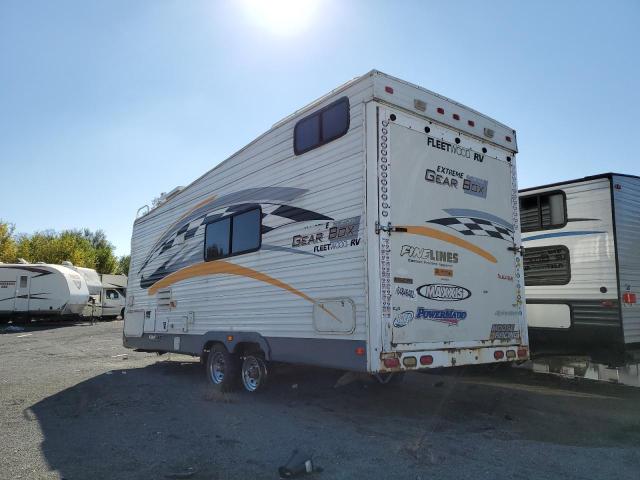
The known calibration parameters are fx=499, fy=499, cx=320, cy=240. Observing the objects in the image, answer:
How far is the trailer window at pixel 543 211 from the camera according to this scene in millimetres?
8664

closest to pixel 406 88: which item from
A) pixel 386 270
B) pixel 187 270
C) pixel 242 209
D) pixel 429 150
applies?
pixel 429 150

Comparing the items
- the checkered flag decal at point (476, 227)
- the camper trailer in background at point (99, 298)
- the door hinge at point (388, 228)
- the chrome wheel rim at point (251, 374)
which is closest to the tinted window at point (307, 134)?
the door hinge at point (388, 228)

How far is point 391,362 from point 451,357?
97 centimetres

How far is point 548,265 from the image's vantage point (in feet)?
28.6

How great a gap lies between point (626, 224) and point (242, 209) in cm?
615

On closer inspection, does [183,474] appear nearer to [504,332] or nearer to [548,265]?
[504,332]

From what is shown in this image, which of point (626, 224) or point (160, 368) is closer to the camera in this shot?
point (626, 224)

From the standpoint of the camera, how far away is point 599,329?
782 centimetres

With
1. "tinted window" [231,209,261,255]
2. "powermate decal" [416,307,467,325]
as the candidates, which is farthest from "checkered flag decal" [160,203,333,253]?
"powermate decal" [416,307,467,325]

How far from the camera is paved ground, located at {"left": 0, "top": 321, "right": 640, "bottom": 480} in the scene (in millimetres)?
4598

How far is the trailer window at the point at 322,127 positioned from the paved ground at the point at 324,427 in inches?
126

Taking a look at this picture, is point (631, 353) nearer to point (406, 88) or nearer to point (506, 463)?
A: point (506, 463)

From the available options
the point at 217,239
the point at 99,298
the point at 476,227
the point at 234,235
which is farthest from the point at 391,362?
the point at 99,298

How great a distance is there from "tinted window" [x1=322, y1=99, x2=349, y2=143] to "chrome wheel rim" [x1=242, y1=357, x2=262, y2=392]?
352 centimetres
